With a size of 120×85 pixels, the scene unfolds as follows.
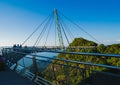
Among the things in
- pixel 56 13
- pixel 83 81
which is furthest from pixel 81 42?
pixel 83 81

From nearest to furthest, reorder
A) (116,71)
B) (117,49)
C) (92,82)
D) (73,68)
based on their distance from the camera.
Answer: (116,71) → (92,82) → (73,68) → (117,49)

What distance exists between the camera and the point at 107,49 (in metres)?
29.2

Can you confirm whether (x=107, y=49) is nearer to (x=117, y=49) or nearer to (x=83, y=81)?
(x=117, y=49)

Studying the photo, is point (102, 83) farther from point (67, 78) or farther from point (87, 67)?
point (67, 78)

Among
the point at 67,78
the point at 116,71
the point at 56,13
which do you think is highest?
the point at 56,13

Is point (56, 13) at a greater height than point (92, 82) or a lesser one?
greater

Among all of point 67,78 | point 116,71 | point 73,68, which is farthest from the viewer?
point 67,78

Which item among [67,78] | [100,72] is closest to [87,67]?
[100,72]

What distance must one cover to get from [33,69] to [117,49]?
23.0 metres

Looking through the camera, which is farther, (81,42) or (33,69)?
(81,42)

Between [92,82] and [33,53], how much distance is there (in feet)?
12.7

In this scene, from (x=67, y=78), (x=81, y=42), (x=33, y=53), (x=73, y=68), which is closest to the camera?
(x=73, y=68)

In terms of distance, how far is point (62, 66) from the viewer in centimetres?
549

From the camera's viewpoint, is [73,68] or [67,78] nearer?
[73,68]
